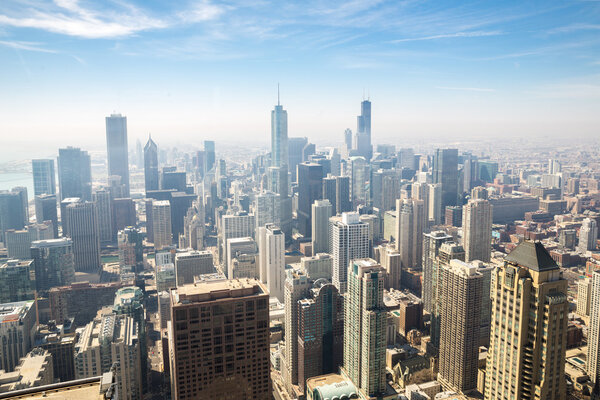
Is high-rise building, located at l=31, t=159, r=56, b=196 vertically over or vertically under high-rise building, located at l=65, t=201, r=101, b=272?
over

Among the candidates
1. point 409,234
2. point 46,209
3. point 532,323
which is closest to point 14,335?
point 532,323

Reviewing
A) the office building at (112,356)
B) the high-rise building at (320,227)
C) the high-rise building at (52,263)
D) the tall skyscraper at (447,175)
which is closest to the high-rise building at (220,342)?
the office building at (112,356)

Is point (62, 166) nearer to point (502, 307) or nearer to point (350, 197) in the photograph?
point (350, 197)

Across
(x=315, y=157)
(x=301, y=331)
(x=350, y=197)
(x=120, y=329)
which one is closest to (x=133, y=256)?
(x=120, y=329)

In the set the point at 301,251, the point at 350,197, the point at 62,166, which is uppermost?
the point at 62,166

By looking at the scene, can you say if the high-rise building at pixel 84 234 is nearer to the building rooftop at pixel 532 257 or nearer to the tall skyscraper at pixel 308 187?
the tall skyscraper at pixel 308 187

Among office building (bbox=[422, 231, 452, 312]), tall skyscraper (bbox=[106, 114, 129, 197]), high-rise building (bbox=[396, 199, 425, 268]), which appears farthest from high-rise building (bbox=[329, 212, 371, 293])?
tall skyscraper (bbox=[106, 114, 129, 197])

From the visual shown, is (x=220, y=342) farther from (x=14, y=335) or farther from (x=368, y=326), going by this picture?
(x=14, y=335)

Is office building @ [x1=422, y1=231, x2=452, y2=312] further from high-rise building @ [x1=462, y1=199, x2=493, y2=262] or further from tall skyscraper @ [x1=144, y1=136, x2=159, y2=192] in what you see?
tall skyscraper @ [x1=144, y1=136, x2=159, y2=192]
